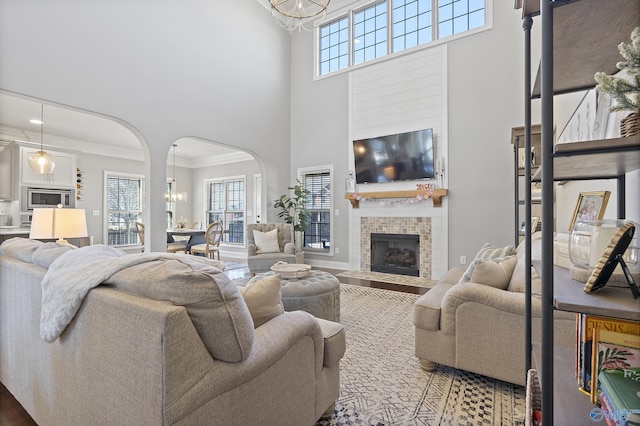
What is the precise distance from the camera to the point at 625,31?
3.22 feet

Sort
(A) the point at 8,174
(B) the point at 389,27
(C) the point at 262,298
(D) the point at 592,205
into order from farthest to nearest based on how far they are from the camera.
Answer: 1. (A) the point at 8,174
2. (B) the point at 389,27
3. (D) the point at 592,205
4. (C) the point at 262,298

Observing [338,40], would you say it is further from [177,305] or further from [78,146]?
[177,305]

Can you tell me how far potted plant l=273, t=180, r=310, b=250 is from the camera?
660cm

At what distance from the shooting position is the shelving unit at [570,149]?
2.70 ft

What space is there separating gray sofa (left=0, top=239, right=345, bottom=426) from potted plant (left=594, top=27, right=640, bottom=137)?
1.26 meters

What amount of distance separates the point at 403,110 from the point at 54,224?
528 cm

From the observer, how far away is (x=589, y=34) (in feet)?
3.36

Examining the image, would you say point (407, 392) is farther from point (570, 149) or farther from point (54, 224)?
point (54, 224)

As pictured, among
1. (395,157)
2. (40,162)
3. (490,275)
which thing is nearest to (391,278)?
(395,157)

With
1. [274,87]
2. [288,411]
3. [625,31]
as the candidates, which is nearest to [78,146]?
[274,87]

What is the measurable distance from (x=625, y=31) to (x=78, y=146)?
9067 mm

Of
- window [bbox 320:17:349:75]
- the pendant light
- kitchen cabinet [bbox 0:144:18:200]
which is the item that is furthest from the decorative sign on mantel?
kitchen cabinet [bbox 0:144:18:200]

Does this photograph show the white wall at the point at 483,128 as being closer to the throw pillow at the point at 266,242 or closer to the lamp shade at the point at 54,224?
the throw pillow at the point at 266,242

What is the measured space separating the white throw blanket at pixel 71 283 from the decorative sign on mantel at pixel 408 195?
470 cm
